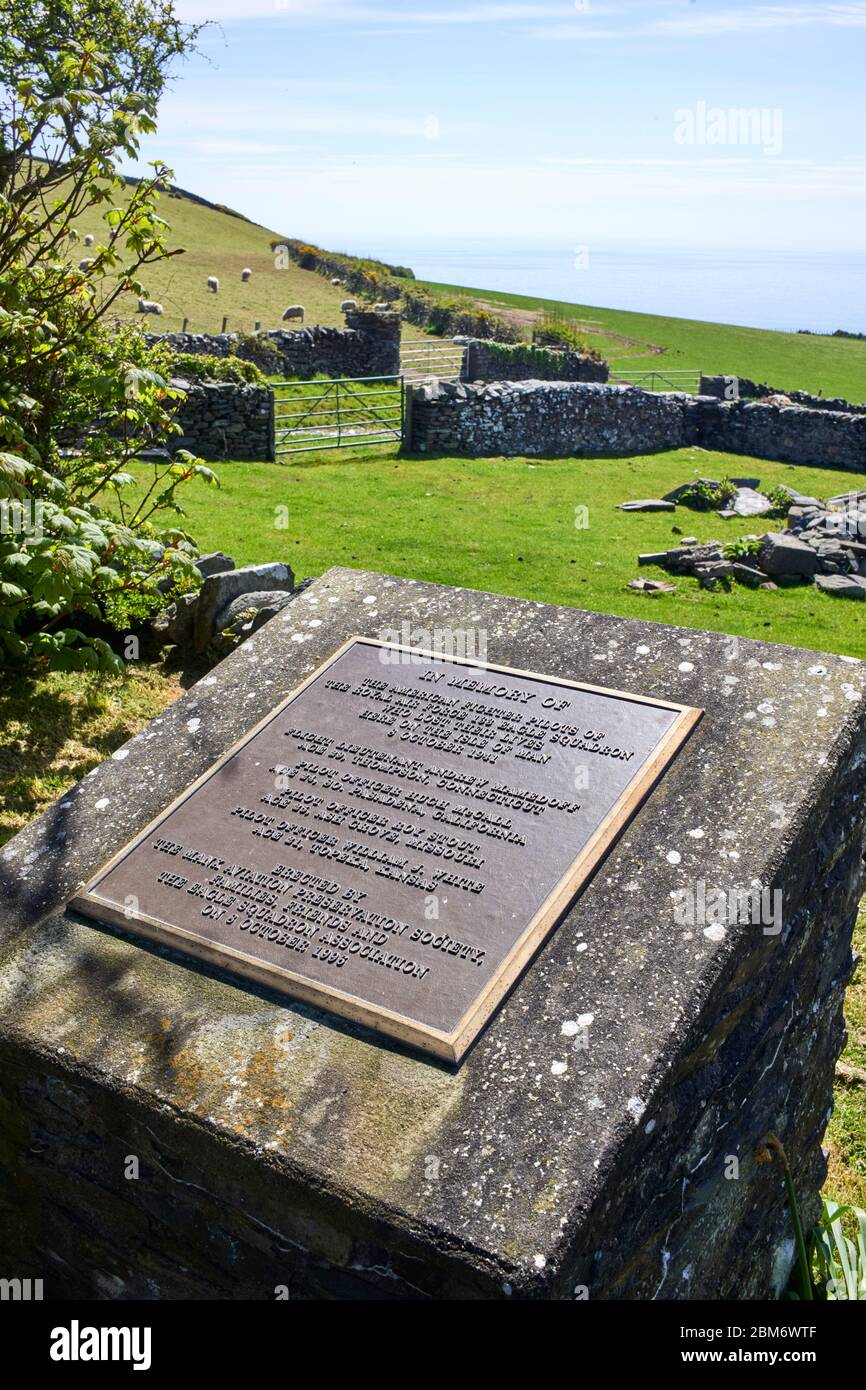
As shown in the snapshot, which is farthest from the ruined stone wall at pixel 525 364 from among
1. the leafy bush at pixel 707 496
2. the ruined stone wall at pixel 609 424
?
the leafy bush at pixel 707 496

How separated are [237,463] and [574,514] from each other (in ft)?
19.0

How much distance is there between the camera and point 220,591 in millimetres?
8812

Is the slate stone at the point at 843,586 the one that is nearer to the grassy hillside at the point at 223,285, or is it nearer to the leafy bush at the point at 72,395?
the leafy bush at the point at 72,395

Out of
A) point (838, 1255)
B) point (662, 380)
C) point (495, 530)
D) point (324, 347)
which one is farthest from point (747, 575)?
point (662, 380)

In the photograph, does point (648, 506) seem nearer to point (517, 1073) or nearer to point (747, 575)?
point (747, 575)

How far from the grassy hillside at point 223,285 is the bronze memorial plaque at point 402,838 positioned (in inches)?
950

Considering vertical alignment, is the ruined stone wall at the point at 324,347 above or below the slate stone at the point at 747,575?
above

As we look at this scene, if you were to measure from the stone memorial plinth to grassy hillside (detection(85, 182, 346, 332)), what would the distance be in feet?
81.3

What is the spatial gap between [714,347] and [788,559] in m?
30.7

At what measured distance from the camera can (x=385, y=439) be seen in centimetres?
2148

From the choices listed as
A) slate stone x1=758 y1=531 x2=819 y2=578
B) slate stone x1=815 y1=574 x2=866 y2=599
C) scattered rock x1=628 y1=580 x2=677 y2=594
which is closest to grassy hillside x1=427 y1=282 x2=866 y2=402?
slate stone x1=758 y1=531 x2=819 y2=578

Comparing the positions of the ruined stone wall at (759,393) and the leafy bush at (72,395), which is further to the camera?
the ruined stone wall at (759,393)

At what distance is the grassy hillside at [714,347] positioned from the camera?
3516 cm

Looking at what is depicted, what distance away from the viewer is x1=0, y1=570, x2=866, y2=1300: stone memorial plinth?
284cm
